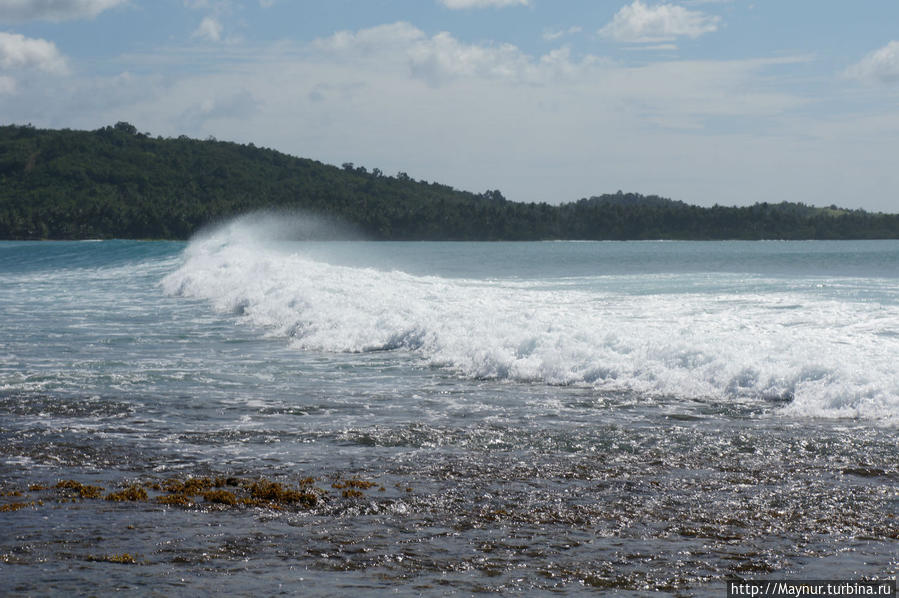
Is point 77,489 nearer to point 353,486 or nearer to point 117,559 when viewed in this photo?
point 117,559

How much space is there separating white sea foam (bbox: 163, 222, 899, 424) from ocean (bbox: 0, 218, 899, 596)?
65 mm

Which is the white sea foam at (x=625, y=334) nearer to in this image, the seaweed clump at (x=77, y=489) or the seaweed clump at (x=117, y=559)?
the seaweed clump at (x=77, y=489)

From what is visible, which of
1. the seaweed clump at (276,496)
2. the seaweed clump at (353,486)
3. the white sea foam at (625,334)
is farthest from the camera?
the white sea foam at (625,334)

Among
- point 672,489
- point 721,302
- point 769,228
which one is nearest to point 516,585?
point 672,489

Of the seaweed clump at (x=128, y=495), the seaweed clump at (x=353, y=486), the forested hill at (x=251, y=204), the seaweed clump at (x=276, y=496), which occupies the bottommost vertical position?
the seaweed clump at (x=353, y=486)

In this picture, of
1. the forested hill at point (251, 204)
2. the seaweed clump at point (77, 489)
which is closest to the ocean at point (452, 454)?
the seaweed clump at point (77, 489)

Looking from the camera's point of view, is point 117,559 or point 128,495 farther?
point 128,495

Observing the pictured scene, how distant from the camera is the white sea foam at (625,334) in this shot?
11.9 meters

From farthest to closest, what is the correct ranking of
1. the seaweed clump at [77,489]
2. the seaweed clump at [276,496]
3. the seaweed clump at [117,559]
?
the seaweed clump at [77,489]
the seaweed clump at [276,496]
the seaweed clump at [117,559]

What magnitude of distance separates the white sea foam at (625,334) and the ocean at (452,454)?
65 mm

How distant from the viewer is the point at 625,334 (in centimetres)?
1549

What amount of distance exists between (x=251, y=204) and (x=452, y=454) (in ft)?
494

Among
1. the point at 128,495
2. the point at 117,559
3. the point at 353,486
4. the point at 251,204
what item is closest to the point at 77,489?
the point at 128,495

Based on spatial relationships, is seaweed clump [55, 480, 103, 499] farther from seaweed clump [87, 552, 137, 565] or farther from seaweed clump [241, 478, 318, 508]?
seaweed clump [87, 552, 137, 565]
